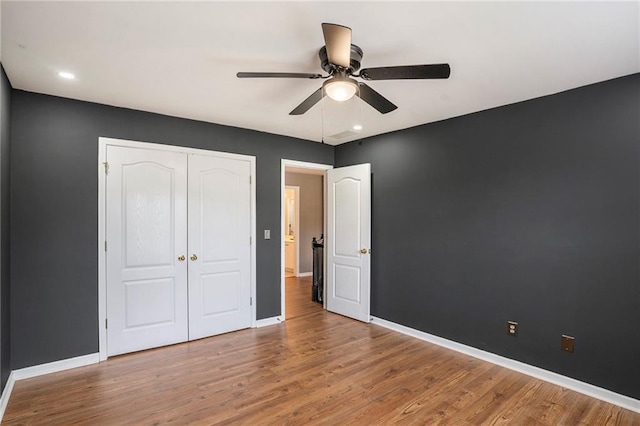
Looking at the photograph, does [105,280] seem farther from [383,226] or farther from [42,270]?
[383,226]

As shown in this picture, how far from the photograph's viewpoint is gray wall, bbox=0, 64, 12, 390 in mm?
2506

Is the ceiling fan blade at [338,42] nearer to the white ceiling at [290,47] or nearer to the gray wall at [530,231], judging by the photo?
the white ceiling at [290,47]

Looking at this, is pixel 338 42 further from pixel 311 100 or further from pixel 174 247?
pixel 174 247

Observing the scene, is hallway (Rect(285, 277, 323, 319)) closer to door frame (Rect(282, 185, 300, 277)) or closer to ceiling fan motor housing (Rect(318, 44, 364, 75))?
door frame (Rect(282, 185, 300, 277))

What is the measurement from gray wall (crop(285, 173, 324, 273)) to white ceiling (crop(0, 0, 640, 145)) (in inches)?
188

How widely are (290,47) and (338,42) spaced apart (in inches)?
22.5

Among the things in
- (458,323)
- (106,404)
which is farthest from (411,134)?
(106,404)

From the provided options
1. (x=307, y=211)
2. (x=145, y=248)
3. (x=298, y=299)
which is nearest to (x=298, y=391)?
(x=145, y=248)

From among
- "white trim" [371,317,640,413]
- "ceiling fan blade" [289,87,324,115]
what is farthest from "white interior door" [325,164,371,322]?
"ceiling fan blade" [289,87,324,115]

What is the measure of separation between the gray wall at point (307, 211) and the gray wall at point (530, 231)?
390 cm

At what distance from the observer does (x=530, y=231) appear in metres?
3.11

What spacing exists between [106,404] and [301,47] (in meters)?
2.98

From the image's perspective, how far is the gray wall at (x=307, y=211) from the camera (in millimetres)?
8031

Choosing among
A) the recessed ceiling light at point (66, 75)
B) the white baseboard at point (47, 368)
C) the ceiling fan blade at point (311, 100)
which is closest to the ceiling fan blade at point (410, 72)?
the ceiling fan blade at point (311, 100)
